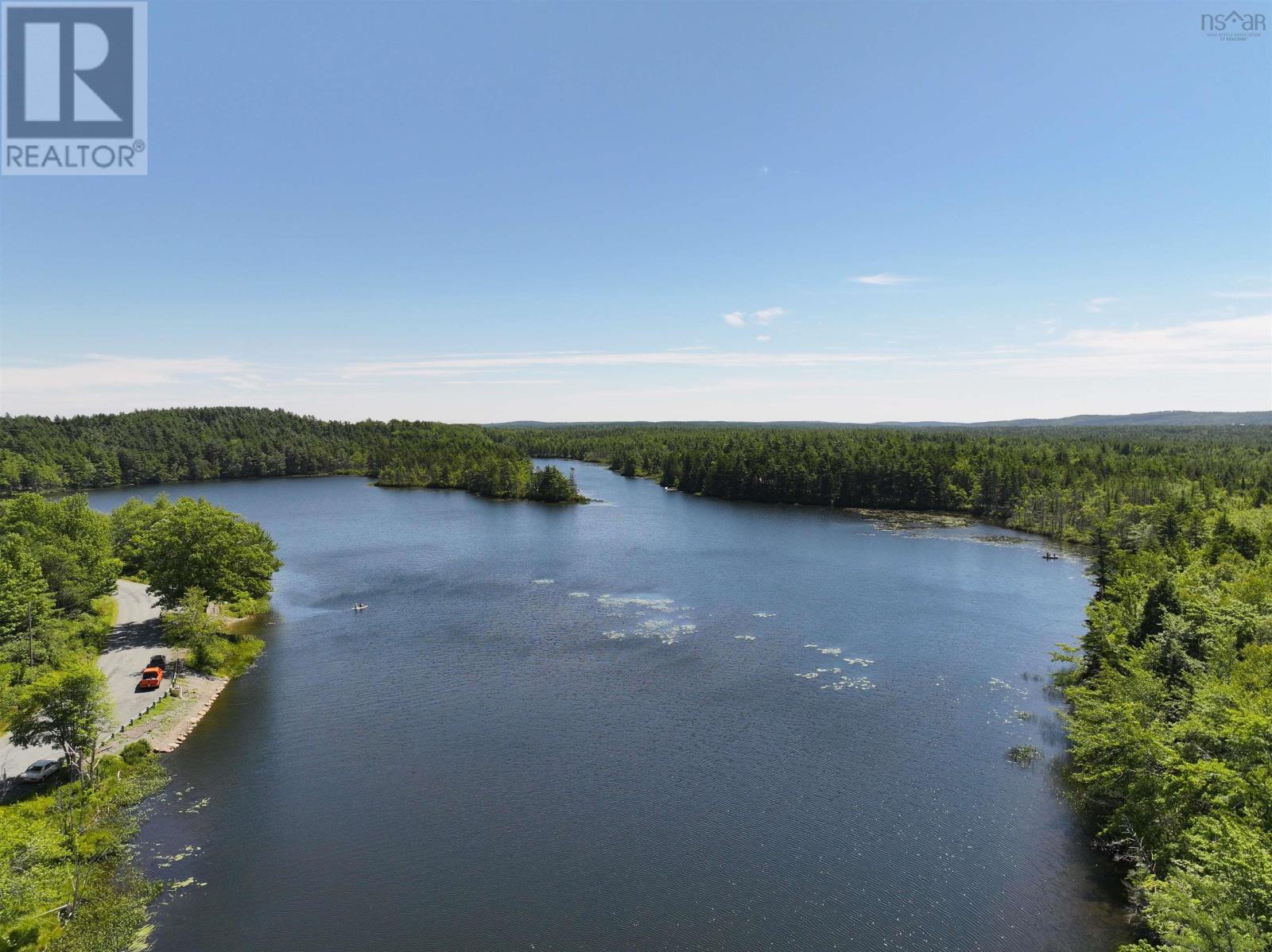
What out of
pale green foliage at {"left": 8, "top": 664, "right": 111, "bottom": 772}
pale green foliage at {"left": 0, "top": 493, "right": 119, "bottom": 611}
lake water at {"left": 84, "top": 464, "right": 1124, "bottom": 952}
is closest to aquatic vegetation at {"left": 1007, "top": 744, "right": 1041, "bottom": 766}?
lake water at {"left": 84, "top": 464, "right": 1124, "bottom": 952}

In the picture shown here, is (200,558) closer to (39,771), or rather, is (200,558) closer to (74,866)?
(39,771)

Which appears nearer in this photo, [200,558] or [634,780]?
[634,780]

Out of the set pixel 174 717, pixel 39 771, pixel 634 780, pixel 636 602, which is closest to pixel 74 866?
pixel 39 771

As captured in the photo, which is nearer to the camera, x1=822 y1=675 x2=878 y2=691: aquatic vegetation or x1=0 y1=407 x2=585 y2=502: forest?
x1=822 y1=675 x2=878 y2=691: aquatic vegetation

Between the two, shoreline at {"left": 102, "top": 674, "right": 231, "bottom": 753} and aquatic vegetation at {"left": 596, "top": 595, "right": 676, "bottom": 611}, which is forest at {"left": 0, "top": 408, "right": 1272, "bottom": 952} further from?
aquatic vegetation at {"left": 596, "top": 595, "right": 676, "bottom": 611}

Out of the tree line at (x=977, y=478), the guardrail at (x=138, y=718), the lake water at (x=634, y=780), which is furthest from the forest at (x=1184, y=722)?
the guardrail at (x=138, y=718)
